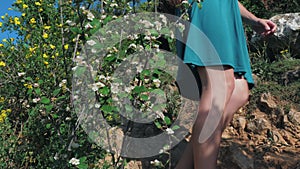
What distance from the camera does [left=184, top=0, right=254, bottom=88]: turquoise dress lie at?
1865 millimetres

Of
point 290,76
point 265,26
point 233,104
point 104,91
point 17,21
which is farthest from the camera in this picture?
point 290,76

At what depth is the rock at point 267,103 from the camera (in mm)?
3404

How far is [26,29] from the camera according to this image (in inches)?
152

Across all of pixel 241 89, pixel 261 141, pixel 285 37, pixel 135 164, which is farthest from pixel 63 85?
pixel 285 37

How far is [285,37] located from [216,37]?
10.5ft

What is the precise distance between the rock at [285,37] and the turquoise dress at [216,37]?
2882mm

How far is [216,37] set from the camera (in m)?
1.88

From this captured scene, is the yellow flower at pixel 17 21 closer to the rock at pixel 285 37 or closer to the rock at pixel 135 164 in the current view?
A: the rock at pixel 135 164

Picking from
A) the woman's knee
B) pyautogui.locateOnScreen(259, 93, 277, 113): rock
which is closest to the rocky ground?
pyautogui.locateOnScreen(259, 93, 277, 113): rock

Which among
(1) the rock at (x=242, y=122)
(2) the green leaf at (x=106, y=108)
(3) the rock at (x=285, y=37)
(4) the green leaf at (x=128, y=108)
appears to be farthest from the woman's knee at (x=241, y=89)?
(3) the rock at (x=285, y=37)

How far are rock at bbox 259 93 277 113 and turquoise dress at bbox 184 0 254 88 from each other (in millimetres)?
1521

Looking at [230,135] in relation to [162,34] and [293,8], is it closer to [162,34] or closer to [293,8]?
[162,34]

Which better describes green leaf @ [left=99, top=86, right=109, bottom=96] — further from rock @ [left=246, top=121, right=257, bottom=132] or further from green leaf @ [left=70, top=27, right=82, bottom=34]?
rock @ [left=246, top=121, right=257, bottom=132]

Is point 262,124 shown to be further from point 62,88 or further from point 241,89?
point 62,88
